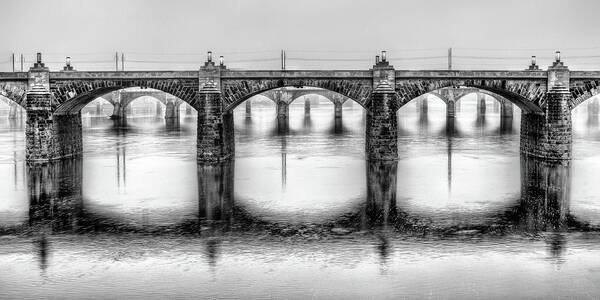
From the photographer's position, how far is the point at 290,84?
51969 millimetres

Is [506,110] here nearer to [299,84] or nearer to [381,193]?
[299,84]

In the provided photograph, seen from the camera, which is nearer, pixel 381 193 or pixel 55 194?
pixel 381 193

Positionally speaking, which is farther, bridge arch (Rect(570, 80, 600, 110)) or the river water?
bridge arch (Rect(570, 80, 600, 110))

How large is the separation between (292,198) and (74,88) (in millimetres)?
24661

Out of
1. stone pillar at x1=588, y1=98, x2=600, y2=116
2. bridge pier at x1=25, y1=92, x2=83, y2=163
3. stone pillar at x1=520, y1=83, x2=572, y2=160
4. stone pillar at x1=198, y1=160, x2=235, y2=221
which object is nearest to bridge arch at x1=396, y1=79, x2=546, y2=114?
stone pillar at x1=520, y1=83, x2=572, y2=160

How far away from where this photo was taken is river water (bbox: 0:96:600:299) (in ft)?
66.9

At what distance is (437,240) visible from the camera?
26.1 metres

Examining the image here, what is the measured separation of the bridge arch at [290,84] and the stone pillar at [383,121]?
1117mm

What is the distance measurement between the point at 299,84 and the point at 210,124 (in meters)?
7.97

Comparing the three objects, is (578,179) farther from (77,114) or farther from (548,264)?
(77,114)

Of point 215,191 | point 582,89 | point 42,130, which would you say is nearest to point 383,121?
point 582,89

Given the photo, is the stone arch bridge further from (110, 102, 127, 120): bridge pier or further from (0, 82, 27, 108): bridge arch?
(110, 102, 127, 120): bridge pier

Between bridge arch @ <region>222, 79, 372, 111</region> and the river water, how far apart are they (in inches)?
221

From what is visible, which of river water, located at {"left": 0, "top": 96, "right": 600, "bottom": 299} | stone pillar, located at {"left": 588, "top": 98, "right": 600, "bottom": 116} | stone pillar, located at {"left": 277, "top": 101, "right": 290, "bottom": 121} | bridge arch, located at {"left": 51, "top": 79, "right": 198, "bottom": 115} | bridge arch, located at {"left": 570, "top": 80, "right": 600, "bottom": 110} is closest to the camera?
river water, located at {"left": 0, "top": 96, "right": 600, "bottom": 299}
